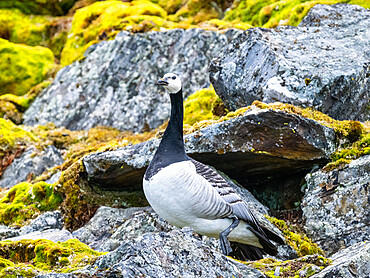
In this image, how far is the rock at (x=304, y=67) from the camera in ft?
35.9

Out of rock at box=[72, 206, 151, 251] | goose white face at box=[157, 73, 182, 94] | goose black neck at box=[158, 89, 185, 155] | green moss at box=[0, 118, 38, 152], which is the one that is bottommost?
green moss at box=[0, 118, 38, 152]

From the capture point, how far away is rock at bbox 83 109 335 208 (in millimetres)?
9141

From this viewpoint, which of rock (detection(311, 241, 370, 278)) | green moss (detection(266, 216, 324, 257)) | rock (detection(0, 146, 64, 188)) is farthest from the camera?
rock (detection(0, 146, 64, 188))

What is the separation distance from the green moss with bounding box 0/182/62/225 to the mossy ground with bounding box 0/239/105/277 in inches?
142

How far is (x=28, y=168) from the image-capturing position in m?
15.3

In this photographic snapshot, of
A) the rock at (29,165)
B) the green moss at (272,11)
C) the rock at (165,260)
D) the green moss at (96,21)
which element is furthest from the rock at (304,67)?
the green moss at (96,21)

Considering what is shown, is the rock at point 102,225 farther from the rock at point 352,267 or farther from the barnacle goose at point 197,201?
the rock at point 352,267

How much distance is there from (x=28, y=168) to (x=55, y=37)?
58.8ft

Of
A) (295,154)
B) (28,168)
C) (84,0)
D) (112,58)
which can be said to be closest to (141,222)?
(295,154)

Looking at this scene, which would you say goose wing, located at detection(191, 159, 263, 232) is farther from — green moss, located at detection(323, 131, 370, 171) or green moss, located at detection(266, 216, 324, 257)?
green moss, located at detection(323, 131, 370, 171)

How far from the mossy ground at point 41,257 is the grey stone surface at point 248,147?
2.22 meters

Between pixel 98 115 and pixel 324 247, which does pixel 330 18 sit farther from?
pixel 98 115

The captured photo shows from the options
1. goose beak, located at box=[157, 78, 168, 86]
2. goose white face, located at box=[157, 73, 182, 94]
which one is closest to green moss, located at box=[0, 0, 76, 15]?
goose white face, located at box=[157, 73, 182, 94]

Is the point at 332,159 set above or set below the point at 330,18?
below
